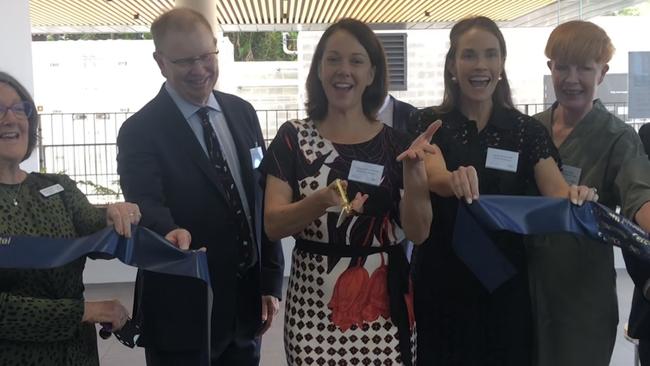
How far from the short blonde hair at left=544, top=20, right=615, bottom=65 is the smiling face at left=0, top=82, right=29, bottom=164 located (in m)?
1.77

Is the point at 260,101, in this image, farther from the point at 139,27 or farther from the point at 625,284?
the point at 625,284

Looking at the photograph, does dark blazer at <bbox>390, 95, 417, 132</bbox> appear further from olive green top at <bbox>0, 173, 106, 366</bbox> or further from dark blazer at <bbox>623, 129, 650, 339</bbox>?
olive green top at <bbox>0, 173, 106, 366</bbox>

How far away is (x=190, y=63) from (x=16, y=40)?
638 cm

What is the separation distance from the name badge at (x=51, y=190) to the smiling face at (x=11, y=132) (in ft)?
0.36

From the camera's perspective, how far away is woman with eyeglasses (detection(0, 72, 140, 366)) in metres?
1.63

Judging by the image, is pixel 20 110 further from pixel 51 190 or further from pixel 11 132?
pixel 51 190

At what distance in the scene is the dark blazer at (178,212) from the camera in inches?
80.0

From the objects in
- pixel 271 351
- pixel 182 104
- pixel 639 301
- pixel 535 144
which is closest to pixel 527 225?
pixel 535 144

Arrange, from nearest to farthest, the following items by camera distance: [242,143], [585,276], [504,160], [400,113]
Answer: [504,160]
[585,276]
[242,143]
[400,113]

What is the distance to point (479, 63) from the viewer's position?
1.99 metres

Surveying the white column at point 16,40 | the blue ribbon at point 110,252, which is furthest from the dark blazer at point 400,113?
the white column at point 16,40

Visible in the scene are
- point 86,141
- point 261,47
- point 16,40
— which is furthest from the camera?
point 261,47

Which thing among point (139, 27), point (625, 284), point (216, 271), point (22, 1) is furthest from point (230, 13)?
point (216, 271)

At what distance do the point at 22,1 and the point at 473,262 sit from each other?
738cm
